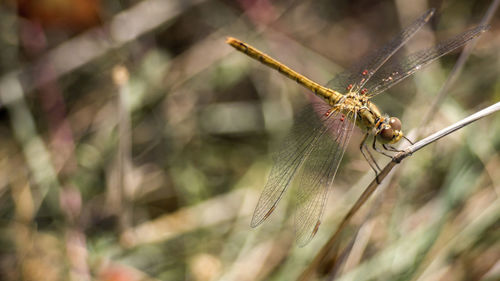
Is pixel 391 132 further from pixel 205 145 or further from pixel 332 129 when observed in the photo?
pixel 205 145

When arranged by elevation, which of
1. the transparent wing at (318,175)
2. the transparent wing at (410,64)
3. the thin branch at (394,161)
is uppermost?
the transparent wing at (410,64)

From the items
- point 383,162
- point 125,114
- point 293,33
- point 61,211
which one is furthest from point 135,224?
point 293,33

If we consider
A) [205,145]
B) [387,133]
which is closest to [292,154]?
[387,133]

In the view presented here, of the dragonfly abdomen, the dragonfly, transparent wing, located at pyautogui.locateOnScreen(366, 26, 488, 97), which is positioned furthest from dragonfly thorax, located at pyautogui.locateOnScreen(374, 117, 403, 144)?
the dragonfly abdomen

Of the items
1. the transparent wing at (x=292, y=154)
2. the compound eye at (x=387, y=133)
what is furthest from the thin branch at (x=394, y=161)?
the compound eye at (x=387, y=133)

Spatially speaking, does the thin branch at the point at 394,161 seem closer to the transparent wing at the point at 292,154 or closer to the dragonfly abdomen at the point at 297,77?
the transparent wing at the point at 292,154

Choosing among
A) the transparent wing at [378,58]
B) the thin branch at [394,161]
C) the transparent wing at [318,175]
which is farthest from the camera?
the transparent wing at [378,58]
